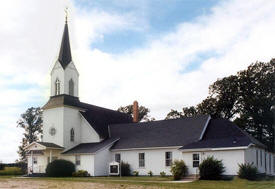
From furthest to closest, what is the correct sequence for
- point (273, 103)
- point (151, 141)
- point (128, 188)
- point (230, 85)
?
point (230, 85), point (273, 103), point (151, 141), point (128, 188)

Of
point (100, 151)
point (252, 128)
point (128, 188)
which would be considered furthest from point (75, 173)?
point (252, 128)

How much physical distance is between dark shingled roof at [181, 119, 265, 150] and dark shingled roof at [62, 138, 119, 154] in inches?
406

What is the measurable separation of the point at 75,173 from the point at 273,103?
90.7 feet

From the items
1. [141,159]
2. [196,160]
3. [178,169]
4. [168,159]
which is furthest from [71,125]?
[196,160]

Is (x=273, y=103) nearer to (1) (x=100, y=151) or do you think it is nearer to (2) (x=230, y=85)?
(2) (x=230, y=85)

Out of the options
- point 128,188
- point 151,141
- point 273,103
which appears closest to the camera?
point 128,188

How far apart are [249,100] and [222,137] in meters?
17.2

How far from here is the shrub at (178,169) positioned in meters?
32.1

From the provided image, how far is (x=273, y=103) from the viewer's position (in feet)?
163

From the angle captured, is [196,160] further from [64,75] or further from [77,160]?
[64,75]

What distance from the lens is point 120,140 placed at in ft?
138

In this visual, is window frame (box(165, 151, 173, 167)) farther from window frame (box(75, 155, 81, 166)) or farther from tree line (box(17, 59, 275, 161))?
tree line (box(17, 59, 275, 161))

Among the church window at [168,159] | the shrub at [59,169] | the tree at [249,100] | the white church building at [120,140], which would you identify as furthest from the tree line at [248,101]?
the shrub at [59,169]

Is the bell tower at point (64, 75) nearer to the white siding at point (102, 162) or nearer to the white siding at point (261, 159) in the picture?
the white siding at point (102, 162)
